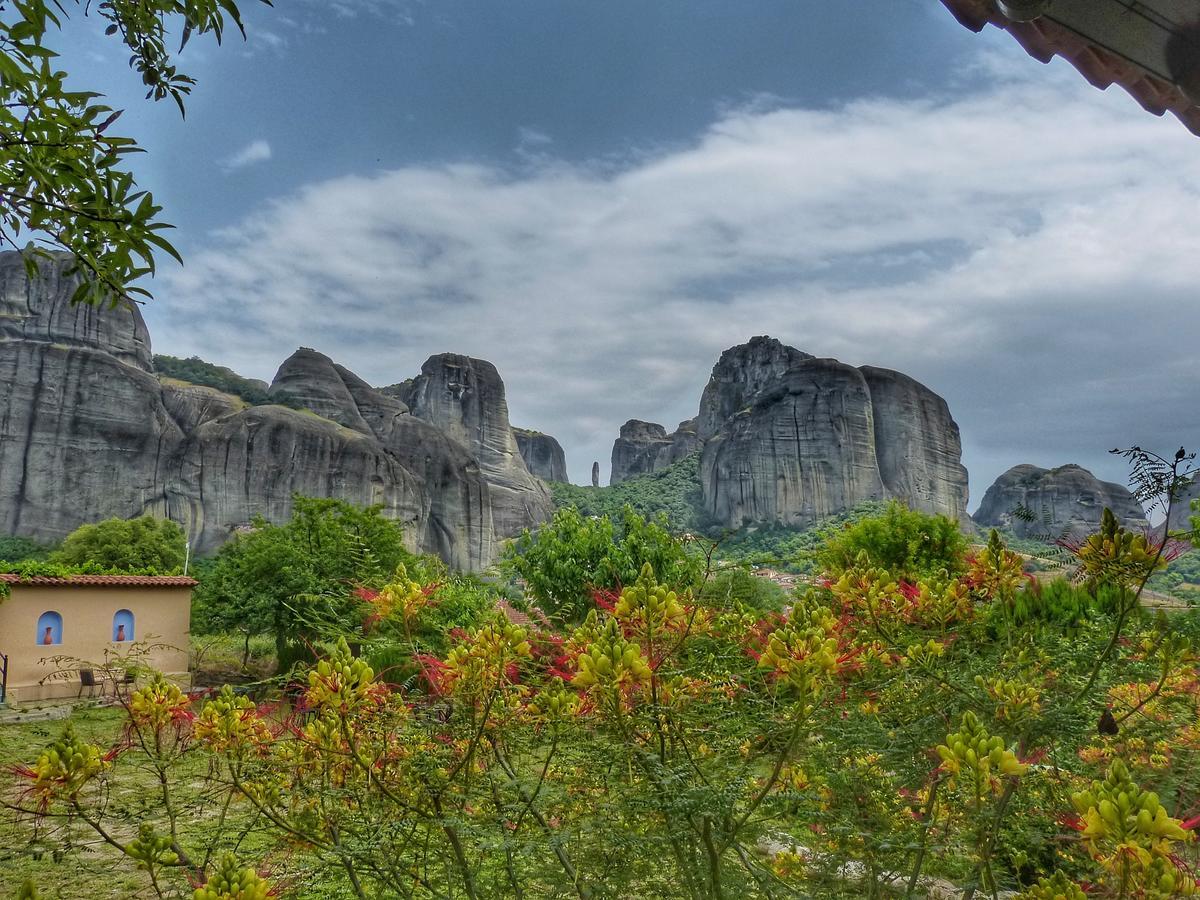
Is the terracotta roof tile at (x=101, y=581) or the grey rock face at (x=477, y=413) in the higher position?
the grey rock face at (x=477, y=413)

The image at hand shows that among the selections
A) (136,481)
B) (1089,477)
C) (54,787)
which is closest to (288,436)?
(136,481)

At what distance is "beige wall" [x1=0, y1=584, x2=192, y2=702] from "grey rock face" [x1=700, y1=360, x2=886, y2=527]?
158 ft

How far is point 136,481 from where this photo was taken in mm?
34562

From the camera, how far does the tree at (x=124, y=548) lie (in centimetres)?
2698

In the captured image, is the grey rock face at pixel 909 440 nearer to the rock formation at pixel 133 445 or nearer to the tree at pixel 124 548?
the rock formation at pixel 133 445

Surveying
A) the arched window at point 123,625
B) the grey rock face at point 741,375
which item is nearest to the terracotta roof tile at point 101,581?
the arched window at point 123,625

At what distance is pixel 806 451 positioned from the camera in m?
61.3

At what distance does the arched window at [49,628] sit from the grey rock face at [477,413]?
43143mm

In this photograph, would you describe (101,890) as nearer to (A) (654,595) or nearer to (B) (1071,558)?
(A) (654,595)

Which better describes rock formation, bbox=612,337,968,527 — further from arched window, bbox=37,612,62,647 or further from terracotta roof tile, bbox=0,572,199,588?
arched window, bbox=37,612,62,647

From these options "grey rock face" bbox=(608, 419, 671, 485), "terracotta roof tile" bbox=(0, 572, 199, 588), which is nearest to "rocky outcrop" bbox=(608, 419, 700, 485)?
"grey rock face" bbox=(608, 419, 671, 485)

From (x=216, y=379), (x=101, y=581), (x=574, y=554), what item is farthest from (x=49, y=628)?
(x=216, y=379)

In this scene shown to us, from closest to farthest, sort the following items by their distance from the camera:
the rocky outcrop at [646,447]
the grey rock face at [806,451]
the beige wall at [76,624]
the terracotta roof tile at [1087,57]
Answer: the terracotta roof tile at [1087,57]
the beige wall at [76,624]
the grey rock face at [806,451]
the rocky outcrop at [646,447]

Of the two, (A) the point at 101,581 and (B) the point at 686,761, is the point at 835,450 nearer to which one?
(A) the point at 101,581
